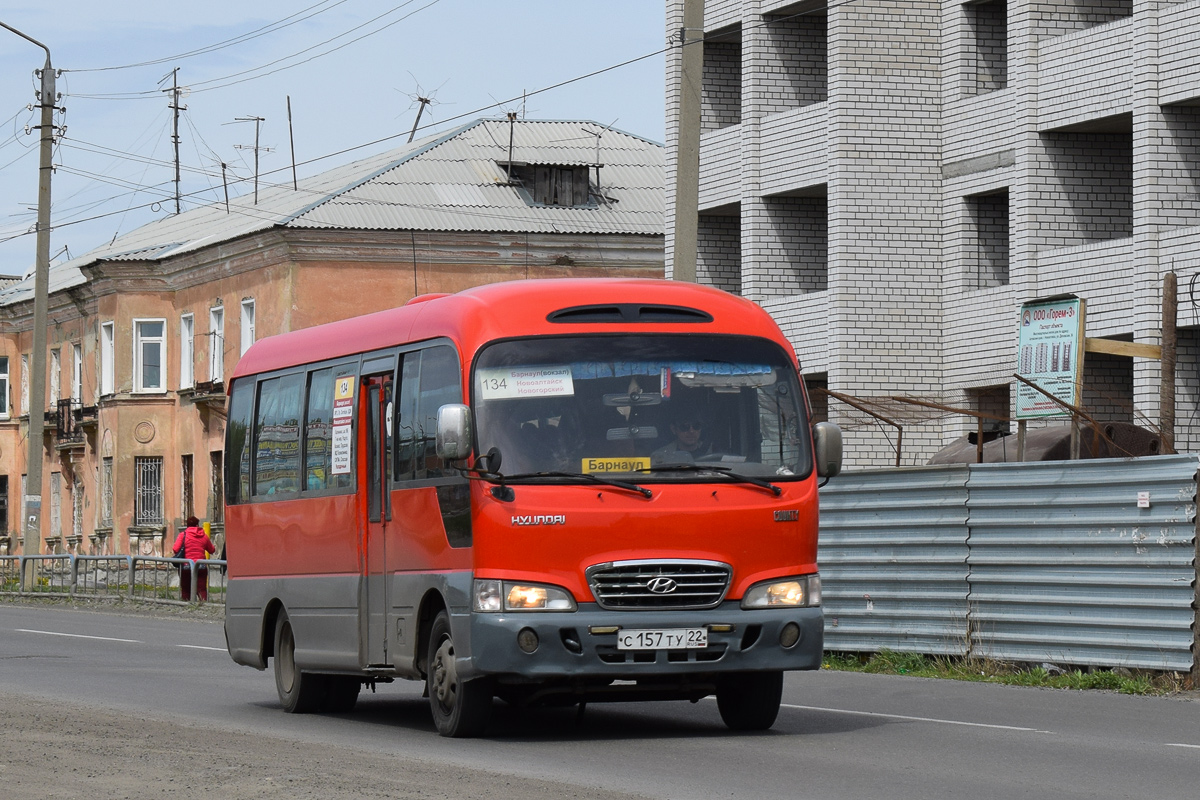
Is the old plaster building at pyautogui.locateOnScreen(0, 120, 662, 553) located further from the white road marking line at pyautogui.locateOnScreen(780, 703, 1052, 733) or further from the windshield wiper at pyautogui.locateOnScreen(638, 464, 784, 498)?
the windshield wiper at pyautogui.locateOnScreen(638, 464, 784, 498)

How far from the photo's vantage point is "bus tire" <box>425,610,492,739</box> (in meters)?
13.3

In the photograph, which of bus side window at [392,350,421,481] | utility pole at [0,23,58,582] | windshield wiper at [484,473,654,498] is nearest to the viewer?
windshield wiper at [484,473,654,498]

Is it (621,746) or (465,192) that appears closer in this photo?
(621,746)

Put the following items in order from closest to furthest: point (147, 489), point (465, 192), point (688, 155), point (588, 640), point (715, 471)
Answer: point (588, 640) < point (715, 471) < point (688, 155) < point (465, 192) < point (147, 489)

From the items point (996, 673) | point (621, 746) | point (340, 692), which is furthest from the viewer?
point (996, 673)

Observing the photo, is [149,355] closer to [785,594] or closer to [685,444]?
[685,444]

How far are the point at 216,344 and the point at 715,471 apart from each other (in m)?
42.5

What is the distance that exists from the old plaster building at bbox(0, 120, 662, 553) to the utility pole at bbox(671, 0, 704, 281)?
1060 inches

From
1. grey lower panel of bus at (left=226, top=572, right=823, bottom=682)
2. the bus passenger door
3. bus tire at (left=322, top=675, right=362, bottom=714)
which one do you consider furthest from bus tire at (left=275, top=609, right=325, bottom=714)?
grey lower panel of bus at (left=226, top=572, right=823, bottom=682)

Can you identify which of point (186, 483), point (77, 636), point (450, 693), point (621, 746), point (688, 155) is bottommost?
point (77, 636)

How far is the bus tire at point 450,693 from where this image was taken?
13.3m

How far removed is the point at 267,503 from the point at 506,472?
13.9ft

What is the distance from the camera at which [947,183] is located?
1253 inches

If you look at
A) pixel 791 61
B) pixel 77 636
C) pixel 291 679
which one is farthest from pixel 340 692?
pixel 791 61
